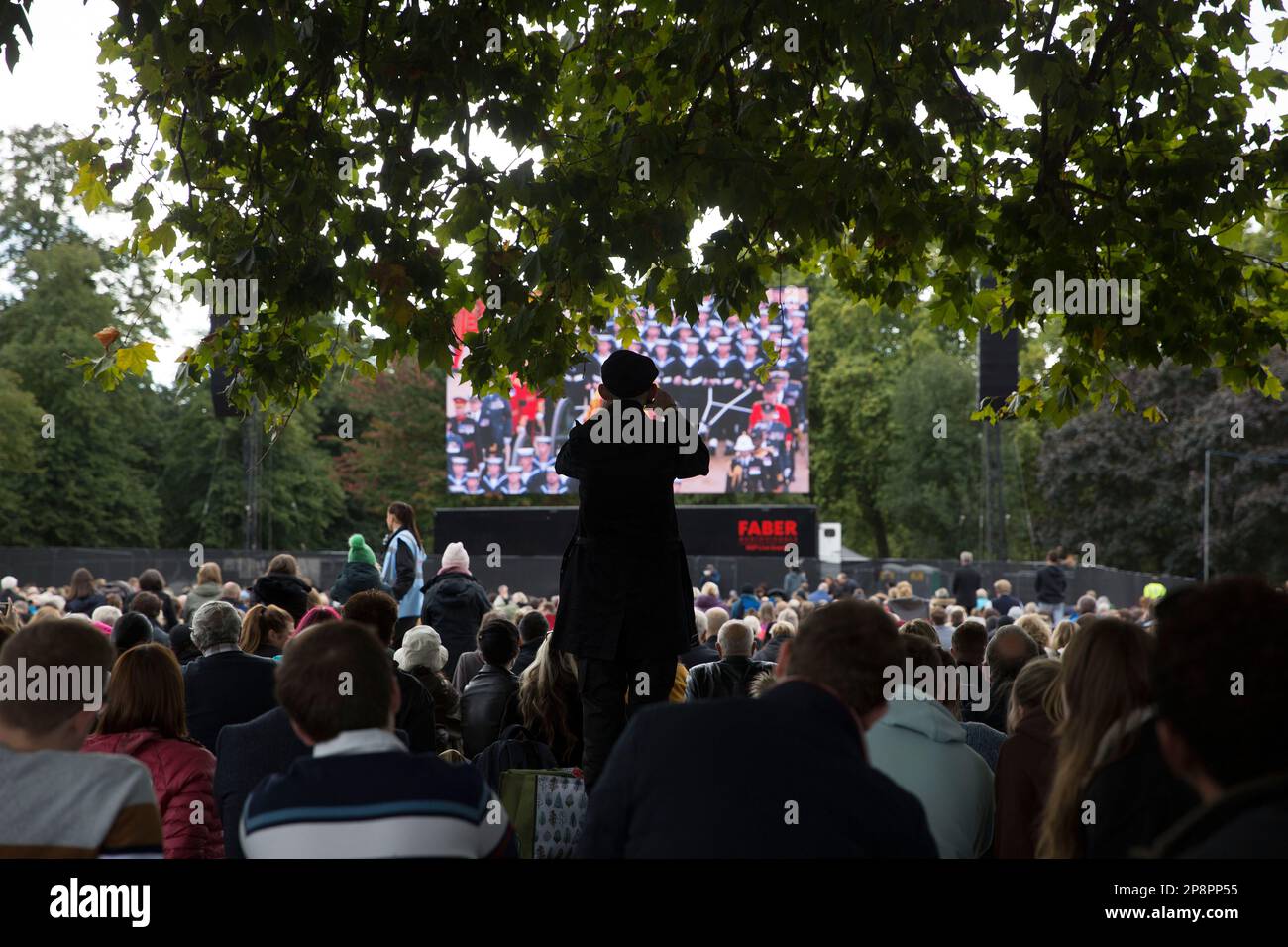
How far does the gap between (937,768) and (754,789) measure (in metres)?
1.73

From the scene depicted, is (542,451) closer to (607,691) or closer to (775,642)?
(775,642)

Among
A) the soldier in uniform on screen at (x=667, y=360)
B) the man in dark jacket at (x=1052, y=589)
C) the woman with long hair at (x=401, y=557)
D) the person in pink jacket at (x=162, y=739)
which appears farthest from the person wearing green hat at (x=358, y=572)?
the soldier in uniform on screen at (x=667, y=360)

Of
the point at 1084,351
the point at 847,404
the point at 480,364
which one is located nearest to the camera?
the point at 480,364

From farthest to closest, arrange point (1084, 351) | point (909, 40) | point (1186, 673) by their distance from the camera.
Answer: point (1084, 351) → point (909, 40) → point (1186, 673)

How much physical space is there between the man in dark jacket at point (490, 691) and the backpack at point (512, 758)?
2.20ft

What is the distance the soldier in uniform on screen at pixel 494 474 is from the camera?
32906 mm

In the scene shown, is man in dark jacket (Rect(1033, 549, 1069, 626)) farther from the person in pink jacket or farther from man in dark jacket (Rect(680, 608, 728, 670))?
the person in pink jacket

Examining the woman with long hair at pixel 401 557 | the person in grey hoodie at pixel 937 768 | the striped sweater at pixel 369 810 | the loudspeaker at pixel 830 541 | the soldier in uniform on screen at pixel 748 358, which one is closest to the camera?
the striped sweater at pixel 369 810

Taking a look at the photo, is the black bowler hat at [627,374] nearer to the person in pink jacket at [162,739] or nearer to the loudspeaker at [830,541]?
the person in pink jacket at [162,739]

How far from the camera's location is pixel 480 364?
816 cm

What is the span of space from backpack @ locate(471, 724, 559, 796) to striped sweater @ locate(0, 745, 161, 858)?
8.65 feet
